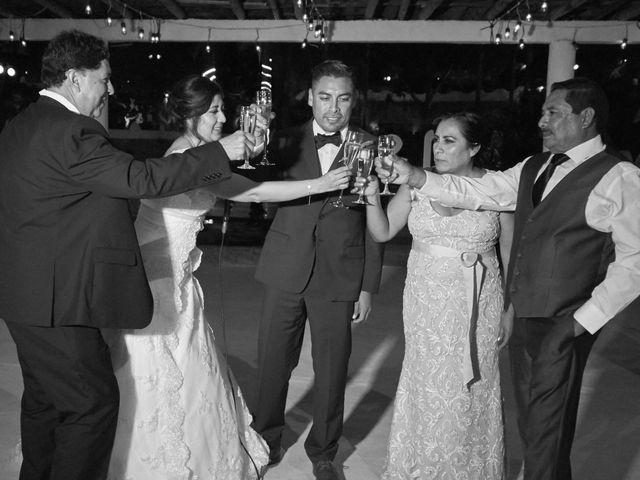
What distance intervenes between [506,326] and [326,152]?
1.12m

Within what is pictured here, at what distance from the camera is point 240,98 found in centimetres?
1158

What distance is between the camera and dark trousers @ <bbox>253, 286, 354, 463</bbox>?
321 cm

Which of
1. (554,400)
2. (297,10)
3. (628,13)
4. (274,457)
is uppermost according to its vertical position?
(628,13)

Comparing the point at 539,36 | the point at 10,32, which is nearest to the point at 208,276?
the point at 10,32

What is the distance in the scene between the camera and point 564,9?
319 inches

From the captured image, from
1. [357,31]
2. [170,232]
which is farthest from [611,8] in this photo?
[170,232]

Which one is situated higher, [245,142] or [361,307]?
[245,142]

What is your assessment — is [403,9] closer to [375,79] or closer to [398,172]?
[375,79]

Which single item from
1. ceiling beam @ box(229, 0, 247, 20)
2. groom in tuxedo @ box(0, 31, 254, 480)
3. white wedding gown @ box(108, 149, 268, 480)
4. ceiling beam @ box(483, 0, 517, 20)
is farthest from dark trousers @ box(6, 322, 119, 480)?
ceiling beam @ box(483, 0, 517, 20)

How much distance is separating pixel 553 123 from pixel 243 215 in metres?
10.3

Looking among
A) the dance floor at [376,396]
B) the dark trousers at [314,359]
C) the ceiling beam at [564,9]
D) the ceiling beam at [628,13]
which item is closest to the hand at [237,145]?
the dance floor at [376,396]

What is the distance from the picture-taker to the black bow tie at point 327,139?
10.4 feet

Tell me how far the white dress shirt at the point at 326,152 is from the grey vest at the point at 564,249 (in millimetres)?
994

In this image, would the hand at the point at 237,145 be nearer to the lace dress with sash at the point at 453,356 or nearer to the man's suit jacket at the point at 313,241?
the man's suit jacket at the point at 313,241
